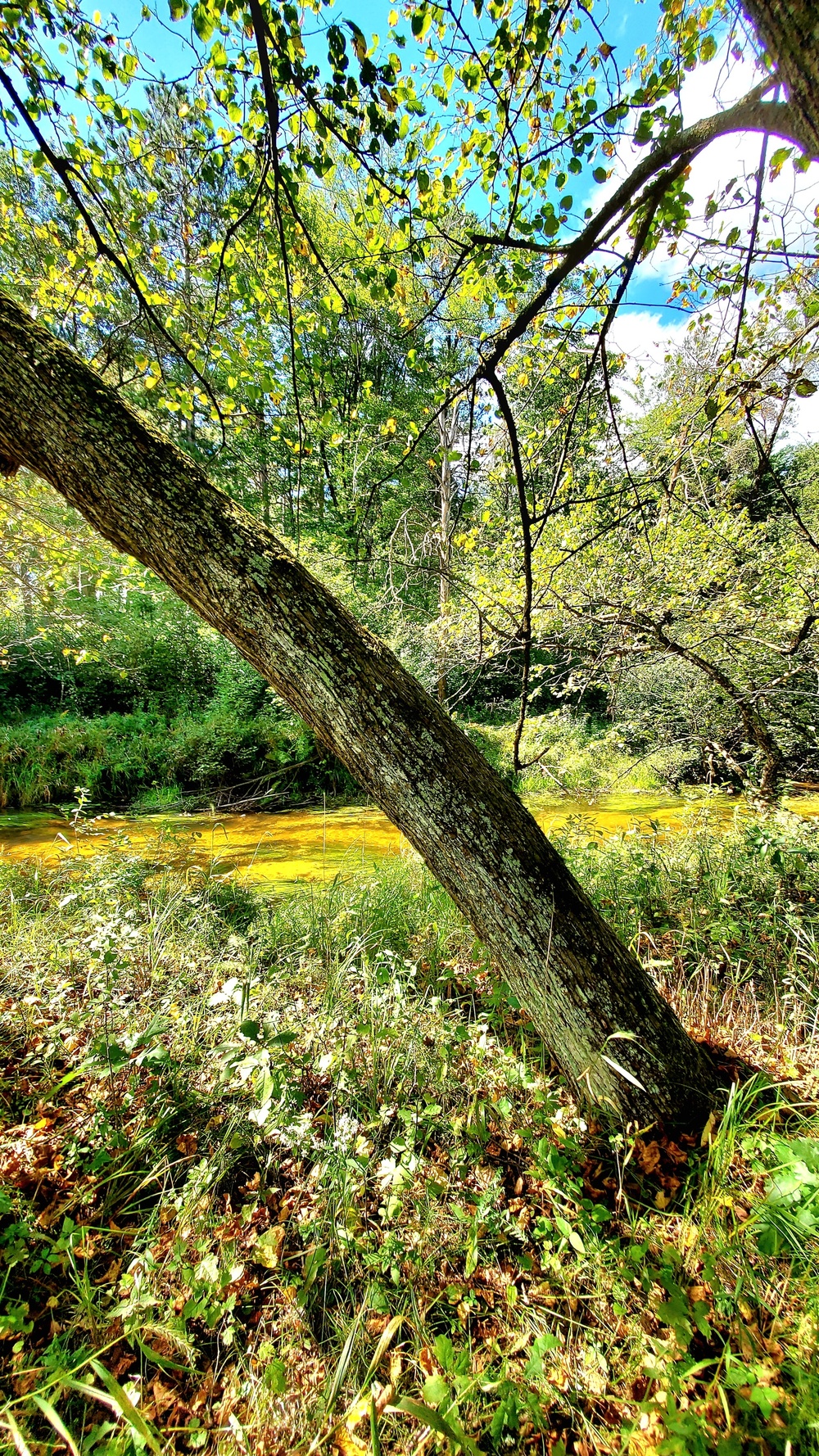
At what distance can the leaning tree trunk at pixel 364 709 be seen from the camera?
1.54 m

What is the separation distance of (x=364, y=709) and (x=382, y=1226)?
1.57 meters

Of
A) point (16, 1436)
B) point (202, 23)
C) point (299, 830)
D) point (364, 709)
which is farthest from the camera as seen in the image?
point (299, 830)

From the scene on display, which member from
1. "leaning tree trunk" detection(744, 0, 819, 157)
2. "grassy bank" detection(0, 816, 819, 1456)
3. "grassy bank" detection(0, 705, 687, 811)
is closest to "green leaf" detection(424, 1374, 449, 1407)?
"grassy bank" detection(0, 816, 819, 1456)

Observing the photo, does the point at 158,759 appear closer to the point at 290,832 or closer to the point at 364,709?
the point at 290,832

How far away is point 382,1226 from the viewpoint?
148 centimetres

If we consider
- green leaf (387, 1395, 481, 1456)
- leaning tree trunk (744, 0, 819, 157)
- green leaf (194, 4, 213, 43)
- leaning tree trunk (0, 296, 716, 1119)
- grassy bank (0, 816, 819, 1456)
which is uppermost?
green leaf (194, 4, 213, 43)

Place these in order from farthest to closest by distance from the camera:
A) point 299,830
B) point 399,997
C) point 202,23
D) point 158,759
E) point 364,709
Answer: point 158,759
point 299,830
point 399,997
point 364,709
point 202,23

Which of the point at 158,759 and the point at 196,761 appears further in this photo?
the point at 196,761

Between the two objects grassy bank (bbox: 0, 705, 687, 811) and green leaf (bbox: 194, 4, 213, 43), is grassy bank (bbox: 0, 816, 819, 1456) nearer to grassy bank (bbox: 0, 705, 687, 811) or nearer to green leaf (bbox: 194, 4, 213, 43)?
green leaf (bbox: 194, 4, 213, 43)

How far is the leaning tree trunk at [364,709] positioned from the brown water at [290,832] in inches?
101

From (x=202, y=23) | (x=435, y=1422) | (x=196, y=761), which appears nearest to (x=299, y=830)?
(x=196, y=761)

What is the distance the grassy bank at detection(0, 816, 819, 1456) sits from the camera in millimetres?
1062

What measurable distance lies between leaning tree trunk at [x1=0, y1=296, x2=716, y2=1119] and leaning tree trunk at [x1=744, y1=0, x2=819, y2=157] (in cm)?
150

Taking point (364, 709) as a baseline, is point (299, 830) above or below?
below
